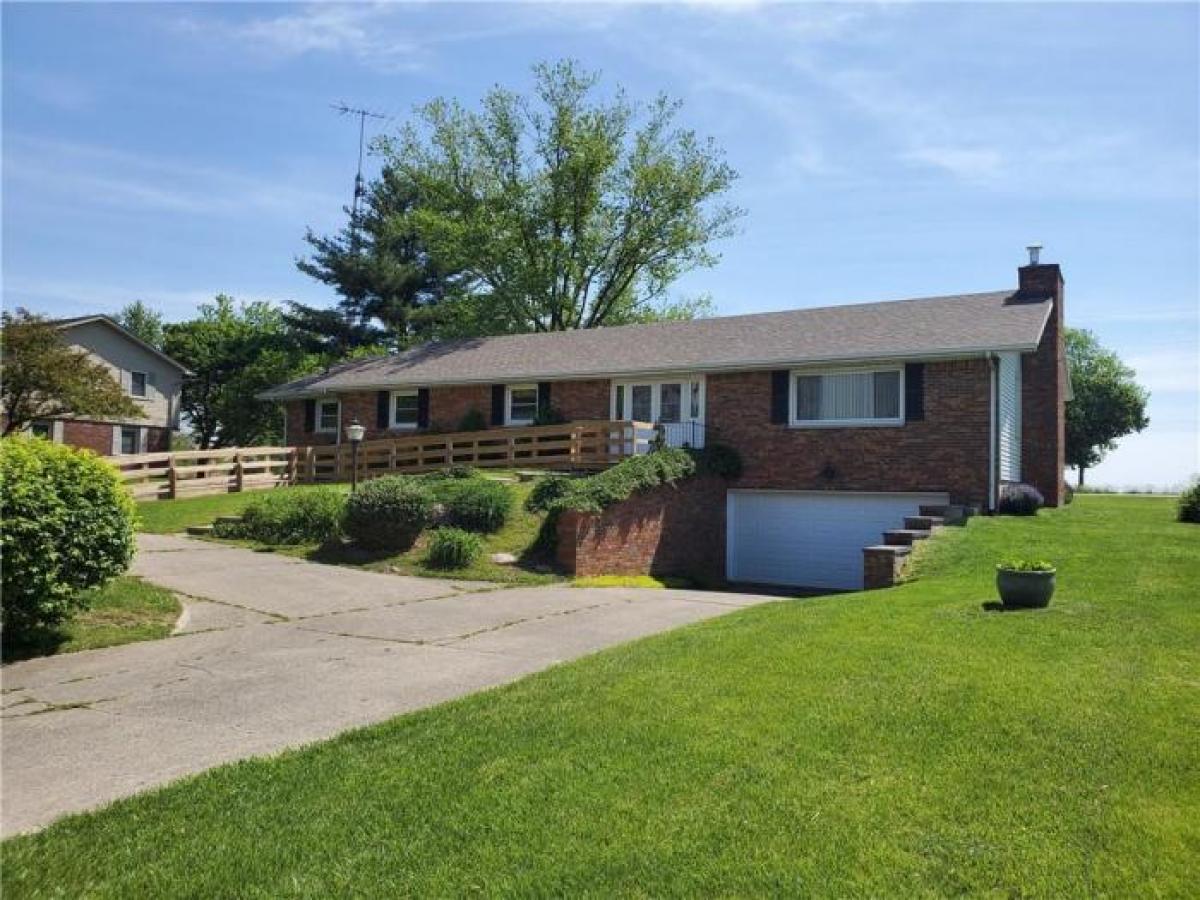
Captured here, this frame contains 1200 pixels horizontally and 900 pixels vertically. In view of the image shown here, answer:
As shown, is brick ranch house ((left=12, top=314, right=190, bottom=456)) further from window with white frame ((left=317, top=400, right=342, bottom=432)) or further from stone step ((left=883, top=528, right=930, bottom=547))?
stone step ((left=883, top=528, right=930, bottom=547))

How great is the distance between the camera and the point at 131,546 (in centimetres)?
877

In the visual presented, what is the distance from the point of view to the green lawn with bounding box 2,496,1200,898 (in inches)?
137

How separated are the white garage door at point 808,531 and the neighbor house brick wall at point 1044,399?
431cm

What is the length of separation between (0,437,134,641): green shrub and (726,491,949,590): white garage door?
14.3 m

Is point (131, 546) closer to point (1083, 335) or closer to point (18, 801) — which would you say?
point (18, 801)

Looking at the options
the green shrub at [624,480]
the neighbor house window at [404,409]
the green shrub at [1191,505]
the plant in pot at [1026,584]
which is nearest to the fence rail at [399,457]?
the neighbor house window at [404,409]

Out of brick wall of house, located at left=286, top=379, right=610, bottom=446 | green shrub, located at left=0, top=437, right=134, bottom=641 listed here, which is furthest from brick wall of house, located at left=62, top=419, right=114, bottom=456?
green shrub, located at left=0, top=437, right=134, bottom=641

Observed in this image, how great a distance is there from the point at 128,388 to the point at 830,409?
33.0 metres

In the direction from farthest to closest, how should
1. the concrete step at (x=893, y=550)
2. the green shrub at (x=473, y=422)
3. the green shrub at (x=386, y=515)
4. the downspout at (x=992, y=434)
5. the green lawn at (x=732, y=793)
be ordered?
the green shrub at (x=473, y=422)
the downspout at (x=992, y=434)
the green shrub at (x=386, y=515)
the concrete step at (x=893, y=550)
the green lawn at (x=732, y=793)

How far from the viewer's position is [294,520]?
1756 centimetres

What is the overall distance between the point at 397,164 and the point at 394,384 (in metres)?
18.8

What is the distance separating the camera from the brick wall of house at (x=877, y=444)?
57.1ft

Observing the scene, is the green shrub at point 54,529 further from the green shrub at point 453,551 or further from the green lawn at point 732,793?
the green shrub at point 453,551

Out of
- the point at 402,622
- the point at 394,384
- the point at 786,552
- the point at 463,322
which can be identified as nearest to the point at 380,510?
the point at 402,622
